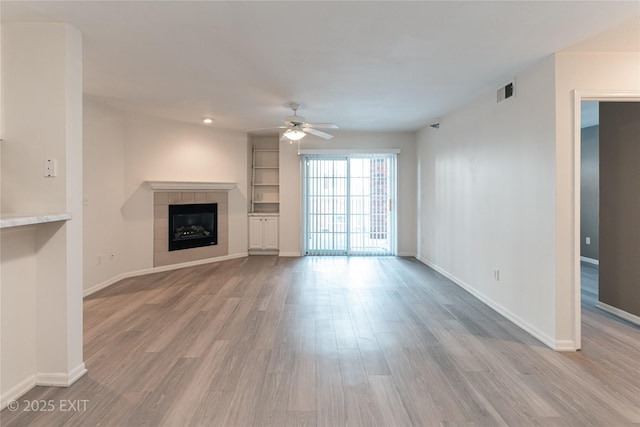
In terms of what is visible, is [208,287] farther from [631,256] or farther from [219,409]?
[631,256]

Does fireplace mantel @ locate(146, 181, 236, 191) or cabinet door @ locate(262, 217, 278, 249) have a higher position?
fireplace mantel @ locate(146, 181, 236, 191)

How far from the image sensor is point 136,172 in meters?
5.30

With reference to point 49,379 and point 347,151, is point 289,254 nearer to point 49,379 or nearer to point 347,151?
point 347,151

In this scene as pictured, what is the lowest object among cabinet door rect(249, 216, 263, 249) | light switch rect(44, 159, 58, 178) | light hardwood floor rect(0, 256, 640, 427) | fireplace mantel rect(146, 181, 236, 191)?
light hardwood floor rect(0, 256, 640, 427)

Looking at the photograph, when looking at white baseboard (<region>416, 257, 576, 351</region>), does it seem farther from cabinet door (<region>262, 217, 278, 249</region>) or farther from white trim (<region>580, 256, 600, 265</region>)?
cabinet door (<region>262, 217, 278, 249</region>)

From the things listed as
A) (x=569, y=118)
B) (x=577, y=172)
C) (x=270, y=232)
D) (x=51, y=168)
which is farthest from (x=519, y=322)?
(x=270, y=232)

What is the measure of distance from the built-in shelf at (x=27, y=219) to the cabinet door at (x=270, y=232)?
477cm

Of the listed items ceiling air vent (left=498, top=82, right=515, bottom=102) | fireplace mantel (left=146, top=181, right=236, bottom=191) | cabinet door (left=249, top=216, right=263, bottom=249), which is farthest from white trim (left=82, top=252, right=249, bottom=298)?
ceiling air vent (left=498, top=82, right=515, bottom=102)

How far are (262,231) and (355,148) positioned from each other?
2621 millimetres

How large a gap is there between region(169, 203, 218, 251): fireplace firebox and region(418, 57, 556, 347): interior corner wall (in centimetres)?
422

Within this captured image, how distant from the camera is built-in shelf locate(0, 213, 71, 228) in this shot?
5.90 ft

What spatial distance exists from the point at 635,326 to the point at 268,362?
3623mm

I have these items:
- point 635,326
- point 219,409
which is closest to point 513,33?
point 635,326

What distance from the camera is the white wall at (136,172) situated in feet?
14.7
